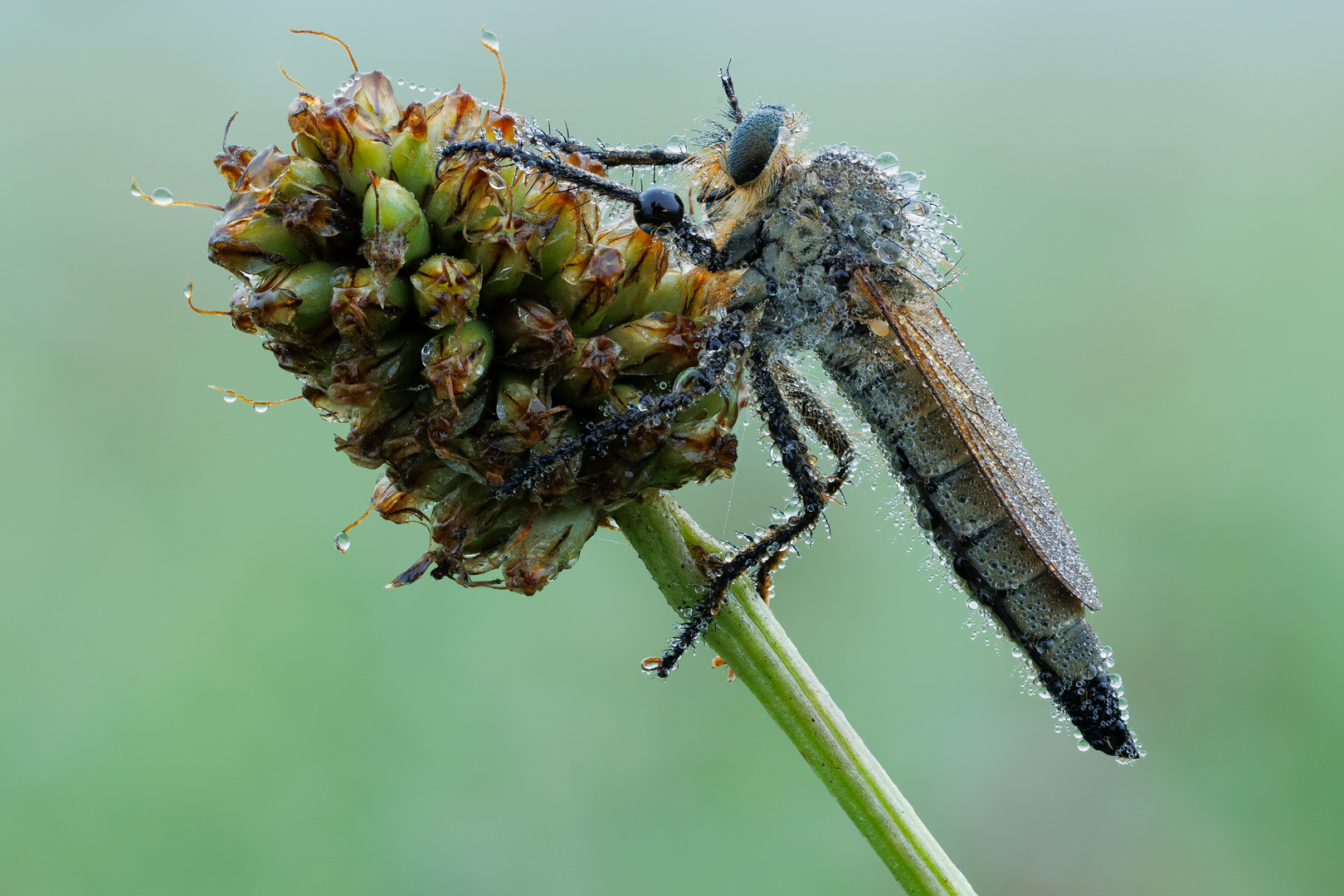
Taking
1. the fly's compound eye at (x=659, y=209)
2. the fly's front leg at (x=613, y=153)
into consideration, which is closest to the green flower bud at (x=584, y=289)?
the fly's compound eye at (x=659, y=209)

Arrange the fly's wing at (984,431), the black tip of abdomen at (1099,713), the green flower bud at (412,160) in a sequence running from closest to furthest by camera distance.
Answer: the green flower bud at (412,160) < the black tip of abdomen at (1099,713) < the fly's wing at (984,431)

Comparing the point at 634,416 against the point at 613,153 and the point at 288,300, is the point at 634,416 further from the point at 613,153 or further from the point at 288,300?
the point at 613,153

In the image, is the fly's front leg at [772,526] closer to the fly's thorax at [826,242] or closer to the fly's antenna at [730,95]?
the fly's thorax at [826,242]

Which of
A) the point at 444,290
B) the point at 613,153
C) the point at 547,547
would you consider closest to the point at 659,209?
the point at 613,153

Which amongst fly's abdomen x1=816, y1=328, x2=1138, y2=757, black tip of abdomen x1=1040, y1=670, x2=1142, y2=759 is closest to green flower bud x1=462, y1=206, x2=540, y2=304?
fly's abdomen x1=816, y1=328, x2=1138, y2=757

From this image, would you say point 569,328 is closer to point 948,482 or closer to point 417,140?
point 417,140

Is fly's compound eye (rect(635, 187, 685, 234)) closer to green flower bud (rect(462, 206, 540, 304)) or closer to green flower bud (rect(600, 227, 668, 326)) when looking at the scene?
green flower bud (rect(600, 227, 668, 326))

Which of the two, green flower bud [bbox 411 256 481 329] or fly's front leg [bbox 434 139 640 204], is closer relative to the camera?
green flower bud [bbox 411 256 481 329]

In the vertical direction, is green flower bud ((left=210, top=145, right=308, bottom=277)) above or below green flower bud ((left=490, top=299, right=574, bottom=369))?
above
